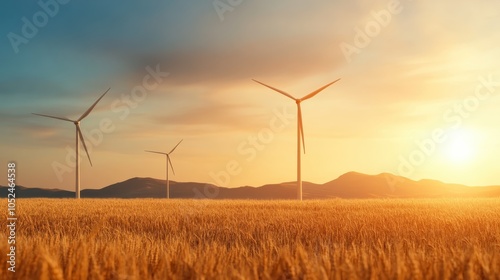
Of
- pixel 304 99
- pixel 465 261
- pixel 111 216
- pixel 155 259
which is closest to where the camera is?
pixel 465 261

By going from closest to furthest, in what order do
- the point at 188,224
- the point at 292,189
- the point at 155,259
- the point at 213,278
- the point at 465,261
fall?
the point at 213,278, the point at 465,261, the point at 155,259, the point at 188,224, the point at 292,189

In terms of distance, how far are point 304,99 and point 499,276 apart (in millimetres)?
47992

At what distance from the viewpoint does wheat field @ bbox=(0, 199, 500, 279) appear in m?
6.02

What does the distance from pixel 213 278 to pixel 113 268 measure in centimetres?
116

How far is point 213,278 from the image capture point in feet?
19.8

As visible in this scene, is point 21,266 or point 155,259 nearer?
point 21,266

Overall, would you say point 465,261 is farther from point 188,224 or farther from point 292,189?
point 292,189

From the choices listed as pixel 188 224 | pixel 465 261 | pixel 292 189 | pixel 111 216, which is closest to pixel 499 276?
pixel 465 261

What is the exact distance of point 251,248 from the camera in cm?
1346

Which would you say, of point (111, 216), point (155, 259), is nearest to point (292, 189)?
point (111, 216)

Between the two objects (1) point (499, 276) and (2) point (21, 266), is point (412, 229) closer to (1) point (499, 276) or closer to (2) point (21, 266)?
(1) point (499, 276)

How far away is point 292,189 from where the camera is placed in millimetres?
190250

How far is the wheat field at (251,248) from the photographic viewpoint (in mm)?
6023

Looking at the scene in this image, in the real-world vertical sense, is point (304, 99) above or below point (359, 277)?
above
